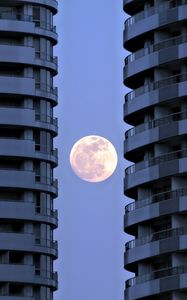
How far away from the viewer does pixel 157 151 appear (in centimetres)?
14088

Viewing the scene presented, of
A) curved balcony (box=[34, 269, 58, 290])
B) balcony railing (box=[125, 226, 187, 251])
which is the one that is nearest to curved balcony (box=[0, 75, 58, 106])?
curved balcony (box=[34, 269, 58, 290])

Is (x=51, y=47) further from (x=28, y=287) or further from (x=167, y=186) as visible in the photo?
(x=167, y=186)

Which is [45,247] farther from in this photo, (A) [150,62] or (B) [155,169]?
(A) [150,62]

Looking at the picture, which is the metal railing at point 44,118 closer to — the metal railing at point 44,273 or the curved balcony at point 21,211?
the curved balcony at point 21,211

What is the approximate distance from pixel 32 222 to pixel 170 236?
107 feet

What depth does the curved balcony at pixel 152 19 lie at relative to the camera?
461 feet

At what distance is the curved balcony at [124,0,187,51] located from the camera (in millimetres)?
140500

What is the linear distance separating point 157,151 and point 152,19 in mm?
10995

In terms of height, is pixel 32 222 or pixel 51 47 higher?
pixel 51 47

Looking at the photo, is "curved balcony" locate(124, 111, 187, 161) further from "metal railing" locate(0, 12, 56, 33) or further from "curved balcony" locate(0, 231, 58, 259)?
"metal railing" locate(0, 12, 56, 33)

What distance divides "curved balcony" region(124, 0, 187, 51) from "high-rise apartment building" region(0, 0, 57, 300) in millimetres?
24360

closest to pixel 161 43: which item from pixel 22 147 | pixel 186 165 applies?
pixel 186 165

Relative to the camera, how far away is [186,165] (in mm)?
136875

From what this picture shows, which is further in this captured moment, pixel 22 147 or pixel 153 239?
pixel 22 147
